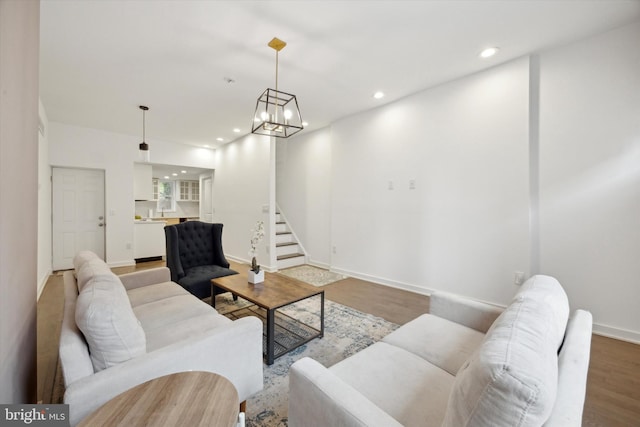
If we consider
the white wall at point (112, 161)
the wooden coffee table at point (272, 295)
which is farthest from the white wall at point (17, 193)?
the white wall at point (112, 161)

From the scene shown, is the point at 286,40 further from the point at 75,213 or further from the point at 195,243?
the point at 75,213

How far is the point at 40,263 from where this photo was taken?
401cm

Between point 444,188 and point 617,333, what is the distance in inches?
83.2

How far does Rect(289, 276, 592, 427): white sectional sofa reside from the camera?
655 mm

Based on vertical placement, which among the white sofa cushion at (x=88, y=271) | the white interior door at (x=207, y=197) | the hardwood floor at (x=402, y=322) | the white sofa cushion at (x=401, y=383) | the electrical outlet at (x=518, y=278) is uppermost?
the white interior door at (x=207, y=197)

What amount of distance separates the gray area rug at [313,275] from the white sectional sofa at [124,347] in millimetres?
2583

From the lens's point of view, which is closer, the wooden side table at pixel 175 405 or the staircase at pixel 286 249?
the wooden side table at pixel 175 405

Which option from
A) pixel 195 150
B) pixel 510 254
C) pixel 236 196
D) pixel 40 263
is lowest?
pixel 40 263

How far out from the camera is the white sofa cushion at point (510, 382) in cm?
63

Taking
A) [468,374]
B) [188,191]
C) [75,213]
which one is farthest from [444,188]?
[188,191]

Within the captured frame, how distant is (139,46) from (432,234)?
13.1 feet

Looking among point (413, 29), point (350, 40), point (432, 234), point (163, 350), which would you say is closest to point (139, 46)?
point (350, 40)

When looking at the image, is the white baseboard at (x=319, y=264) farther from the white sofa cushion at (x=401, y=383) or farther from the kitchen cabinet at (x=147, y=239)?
the white sofa cushion at (x=401, y=383)

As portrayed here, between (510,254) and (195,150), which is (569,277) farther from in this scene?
(195,150)
